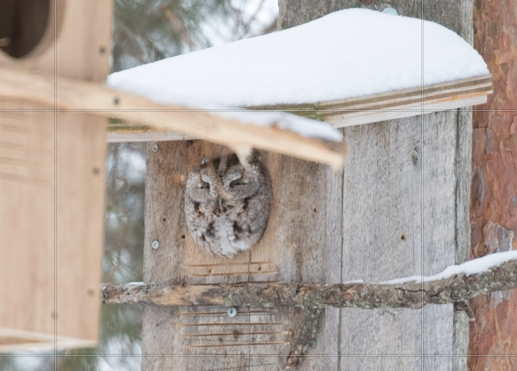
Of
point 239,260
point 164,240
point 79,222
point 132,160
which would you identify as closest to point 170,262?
point 164,240

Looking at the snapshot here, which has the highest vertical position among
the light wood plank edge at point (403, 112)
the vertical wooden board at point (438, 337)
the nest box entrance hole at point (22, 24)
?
the nest box entrance hole at point (22, 24)

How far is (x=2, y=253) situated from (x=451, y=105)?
1.39 m

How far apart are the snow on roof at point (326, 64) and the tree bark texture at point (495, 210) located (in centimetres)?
29

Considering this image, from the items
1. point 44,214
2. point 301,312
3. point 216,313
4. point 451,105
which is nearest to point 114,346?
point 216,313

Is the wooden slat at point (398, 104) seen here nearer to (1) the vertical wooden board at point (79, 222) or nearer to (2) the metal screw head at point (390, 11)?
(2) the metal screw head at point (390, 11)

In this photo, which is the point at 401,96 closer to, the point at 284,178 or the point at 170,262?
the point at 284,178

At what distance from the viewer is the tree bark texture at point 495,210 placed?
287cm

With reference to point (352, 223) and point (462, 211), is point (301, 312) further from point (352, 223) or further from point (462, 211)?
point (462, 211)

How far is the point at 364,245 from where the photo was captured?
115 inches

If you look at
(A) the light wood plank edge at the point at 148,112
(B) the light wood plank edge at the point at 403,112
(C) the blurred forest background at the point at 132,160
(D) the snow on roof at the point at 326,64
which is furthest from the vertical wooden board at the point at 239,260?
(C) the blurred forest background at the point at 132,160

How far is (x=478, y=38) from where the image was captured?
306 centimetres

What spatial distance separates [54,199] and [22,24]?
451 mm

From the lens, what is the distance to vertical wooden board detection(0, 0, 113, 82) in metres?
1.93

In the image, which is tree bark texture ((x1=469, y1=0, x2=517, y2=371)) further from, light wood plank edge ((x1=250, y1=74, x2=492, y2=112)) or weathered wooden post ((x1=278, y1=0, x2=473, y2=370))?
light wood plank edge ((x1=250, y1=74, x2=492, y2=112))
